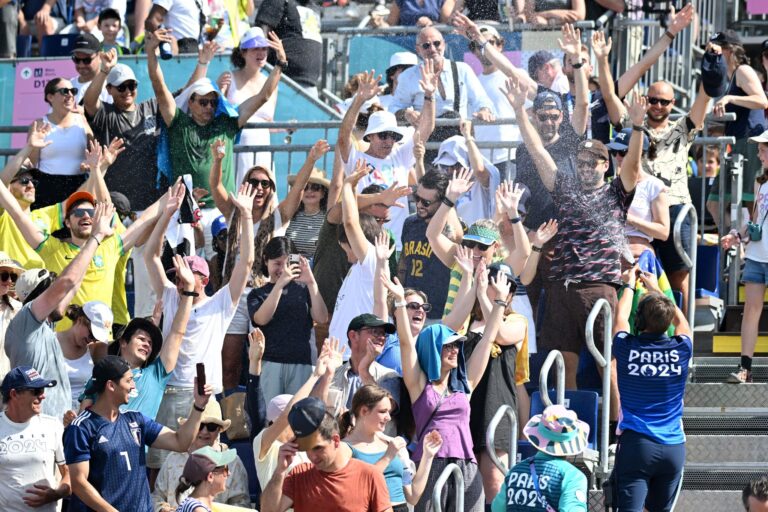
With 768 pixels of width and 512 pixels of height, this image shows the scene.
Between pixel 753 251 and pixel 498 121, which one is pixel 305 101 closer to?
pixel 498 121

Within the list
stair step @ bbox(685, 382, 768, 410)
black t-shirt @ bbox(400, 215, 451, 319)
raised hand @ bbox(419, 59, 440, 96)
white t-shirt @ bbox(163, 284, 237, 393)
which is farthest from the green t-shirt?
stair step @ bbox(685, 382, 768, 410)

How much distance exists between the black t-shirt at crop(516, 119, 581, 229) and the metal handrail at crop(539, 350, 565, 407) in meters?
1.93

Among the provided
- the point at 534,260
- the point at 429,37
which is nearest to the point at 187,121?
the point at 429,37

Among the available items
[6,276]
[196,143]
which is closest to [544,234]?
[196,143]

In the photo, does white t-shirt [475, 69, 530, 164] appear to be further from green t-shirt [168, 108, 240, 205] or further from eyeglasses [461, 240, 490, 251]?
eyeglasses [461, 240, 490, 251]

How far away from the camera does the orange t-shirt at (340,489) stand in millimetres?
9070

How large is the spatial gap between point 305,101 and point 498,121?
2555mm

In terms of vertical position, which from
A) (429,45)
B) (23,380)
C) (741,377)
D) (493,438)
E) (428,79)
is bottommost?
(741,377)

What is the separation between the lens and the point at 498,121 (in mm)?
14641

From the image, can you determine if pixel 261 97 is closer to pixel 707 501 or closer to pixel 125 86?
pixel 125 86

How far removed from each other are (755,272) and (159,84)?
500 centimetres

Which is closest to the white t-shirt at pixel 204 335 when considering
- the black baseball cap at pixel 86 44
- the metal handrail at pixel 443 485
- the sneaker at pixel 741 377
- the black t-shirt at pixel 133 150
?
the metal handrail at pixel 443 485

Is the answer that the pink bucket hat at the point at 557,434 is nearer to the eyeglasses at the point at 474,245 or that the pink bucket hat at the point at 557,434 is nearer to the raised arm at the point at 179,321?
the eyeglasses at the point at 474,245

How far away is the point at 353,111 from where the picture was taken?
13648 millimetres
